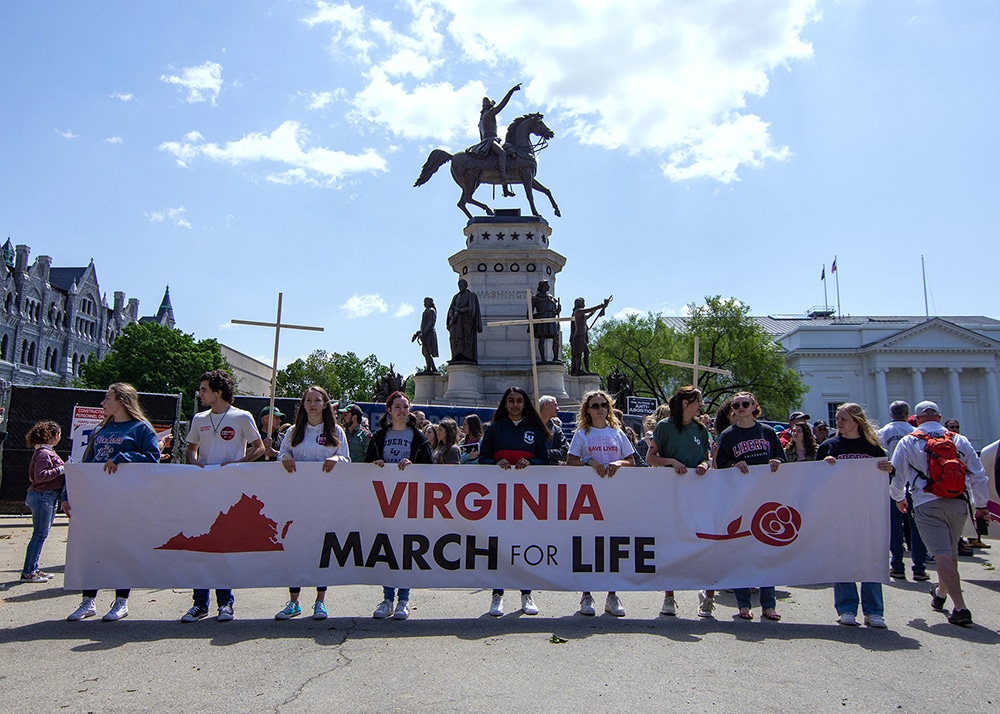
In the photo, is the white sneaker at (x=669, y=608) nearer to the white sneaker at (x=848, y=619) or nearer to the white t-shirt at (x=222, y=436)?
the white sneaker at (x=848, y=619)

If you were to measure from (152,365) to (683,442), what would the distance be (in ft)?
179

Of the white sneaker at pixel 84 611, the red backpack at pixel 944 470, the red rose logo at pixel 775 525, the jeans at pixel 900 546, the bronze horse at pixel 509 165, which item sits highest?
the bronze horse at pixel 509 165

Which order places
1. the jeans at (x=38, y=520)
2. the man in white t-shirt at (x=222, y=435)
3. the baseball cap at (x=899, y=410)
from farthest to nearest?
1. the baseball cap at (x=899, y=410)
2. the jeans at (x=38, y=520)
3. the man in white t-shirt at (x=222, y=435)

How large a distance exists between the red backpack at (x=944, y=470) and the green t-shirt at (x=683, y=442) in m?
1.90

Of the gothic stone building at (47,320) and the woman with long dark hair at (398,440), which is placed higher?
the gothic stone building at (47,320)

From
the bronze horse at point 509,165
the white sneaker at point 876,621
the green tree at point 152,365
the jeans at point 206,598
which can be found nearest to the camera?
the white sneaker at point 876,621

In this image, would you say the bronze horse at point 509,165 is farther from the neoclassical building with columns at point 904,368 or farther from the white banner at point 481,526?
the neoclassical building with columns at point 904,368

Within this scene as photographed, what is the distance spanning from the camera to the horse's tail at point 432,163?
25.9 m

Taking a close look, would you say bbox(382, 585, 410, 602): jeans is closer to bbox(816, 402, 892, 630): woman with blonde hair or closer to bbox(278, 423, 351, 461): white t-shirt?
bbox(278, 423, 351, 461): white t-shirt

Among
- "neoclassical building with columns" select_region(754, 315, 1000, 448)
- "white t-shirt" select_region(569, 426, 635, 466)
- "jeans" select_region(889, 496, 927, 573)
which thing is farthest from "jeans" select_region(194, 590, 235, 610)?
"neoclassical building with columns" select_region(754, 315, 1000, 448)

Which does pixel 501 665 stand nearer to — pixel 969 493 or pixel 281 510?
pixel 281 510

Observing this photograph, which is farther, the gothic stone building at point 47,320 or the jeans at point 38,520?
the gothic stone building at point 47,320

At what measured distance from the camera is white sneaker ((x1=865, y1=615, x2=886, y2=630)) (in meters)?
5.89

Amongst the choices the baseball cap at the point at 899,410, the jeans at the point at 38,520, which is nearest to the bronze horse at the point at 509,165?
the baseball cap at the point at 899,410
